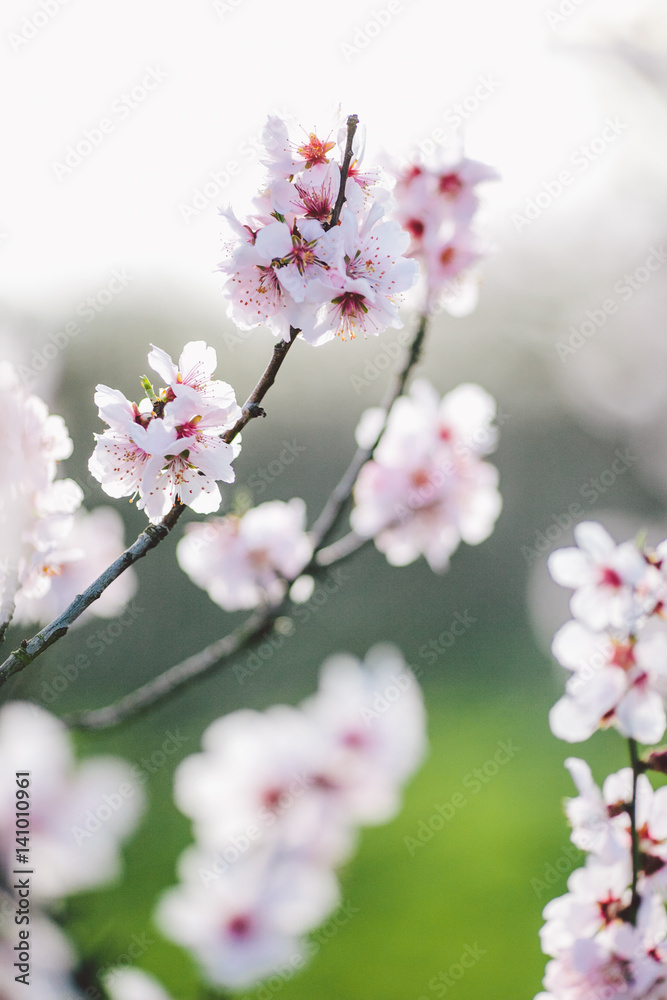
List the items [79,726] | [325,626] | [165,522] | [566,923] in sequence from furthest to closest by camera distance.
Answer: [325,626]
[79,726]
[566,923]
[165,522]

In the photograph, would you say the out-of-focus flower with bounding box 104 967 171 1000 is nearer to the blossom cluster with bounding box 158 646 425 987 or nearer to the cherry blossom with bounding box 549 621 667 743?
the blossom cluster with bounding box 158 646 425 987

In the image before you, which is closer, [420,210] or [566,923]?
[566,923]

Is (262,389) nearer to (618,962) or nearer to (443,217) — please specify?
(618,962)

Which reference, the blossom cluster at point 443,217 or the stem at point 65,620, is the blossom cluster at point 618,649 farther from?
the blossom cluster at point 443,217

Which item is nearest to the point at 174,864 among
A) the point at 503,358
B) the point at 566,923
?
the point at 566,923

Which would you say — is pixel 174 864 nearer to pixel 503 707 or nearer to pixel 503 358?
pixel 503 707

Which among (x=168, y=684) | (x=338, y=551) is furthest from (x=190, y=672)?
(x=338, y=551)
